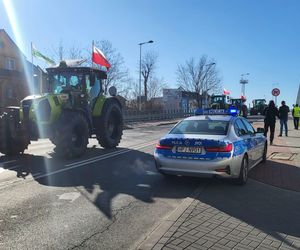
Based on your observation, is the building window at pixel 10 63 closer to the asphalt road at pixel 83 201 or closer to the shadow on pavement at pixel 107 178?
the shadow on pavement at pixel 107 178

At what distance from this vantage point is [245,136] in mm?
9344

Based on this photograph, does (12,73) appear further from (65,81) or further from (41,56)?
(65,81)

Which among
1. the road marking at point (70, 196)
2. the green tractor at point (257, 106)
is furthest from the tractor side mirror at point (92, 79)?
the green tractor at point (257, 106)

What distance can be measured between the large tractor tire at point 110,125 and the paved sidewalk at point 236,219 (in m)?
6.90

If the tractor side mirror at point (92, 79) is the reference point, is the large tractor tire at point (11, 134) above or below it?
below

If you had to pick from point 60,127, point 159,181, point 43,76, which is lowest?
point 159,181

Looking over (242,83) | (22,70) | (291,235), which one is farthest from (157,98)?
(291,235)

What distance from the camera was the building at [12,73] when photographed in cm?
4475

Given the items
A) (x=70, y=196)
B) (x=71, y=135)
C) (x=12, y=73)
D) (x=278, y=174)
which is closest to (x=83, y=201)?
(x=70, y=196)

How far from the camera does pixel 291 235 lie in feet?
17.6

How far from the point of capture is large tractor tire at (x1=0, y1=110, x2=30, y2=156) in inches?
494

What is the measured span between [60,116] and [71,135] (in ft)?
2.56

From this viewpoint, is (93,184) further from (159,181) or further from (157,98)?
(157,98)

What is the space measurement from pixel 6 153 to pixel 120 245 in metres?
8.83
